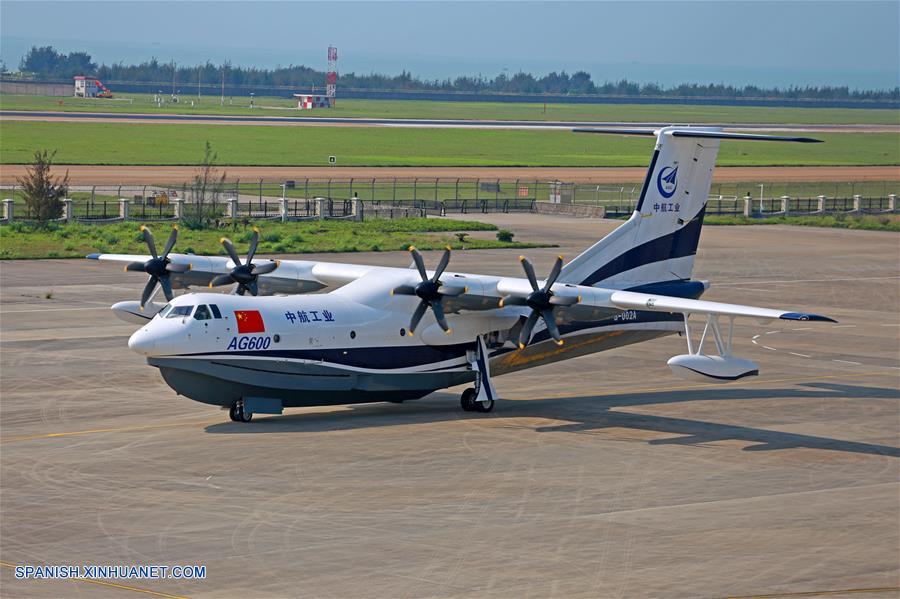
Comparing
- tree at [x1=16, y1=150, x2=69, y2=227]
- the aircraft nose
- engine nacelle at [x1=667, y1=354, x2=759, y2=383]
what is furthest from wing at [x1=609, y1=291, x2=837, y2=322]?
tree at [x1=16, y1=150, x2=69, y2=227]

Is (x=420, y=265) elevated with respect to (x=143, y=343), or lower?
elevated

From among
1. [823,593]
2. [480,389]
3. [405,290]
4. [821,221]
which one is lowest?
[823,593]

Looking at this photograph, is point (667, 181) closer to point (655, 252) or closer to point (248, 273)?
point (655, 252)

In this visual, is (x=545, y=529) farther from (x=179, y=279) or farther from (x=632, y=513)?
(x=179, y=279)

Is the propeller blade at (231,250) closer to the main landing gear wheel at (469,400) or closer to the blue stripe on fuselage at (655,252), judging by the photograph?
the main landing gear wheel at (469,400)

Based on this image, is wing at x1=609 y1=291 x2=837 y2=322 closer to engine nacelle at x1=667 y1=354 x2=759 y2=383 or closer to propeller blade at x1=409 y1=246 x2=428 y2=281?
engine nacelle at x1=667 y1=354 x2=759 y2=383

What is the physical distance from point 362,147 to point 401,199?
186 ft

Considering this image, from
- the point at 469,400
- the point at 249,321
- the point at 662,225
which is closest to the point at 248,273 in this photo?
the point at 249,321

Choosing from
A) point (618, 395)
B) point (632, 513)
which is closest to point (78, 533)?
point (632, 513)

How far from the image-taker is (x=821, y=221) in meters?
90.8

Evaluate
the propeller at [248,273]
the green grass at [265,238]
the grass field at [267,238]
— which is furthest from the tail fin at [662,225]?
the green grass at [265,238]

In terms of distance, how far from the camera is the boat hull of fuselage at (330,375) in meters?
29.4

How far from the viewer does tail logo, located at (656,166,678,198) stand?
35.0 meters

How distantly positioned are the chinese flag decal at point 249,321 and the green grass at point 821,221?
6219 centimetres
